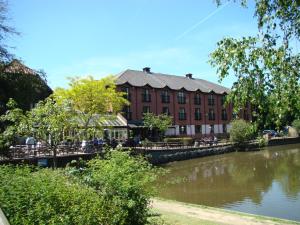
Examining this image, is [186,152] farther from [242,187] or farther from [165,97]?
[242,187]

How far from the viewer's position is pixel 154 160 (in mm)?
41156

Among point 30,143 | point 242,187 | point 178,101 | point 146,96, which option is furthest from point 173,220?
Result: point 178,101

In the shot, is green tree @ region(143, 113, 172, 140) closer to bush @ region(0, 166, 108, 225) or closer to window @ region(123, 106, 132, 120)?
window @ region(123, 106, 132, 120)

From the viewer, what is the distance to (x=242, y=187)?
80.5 feet

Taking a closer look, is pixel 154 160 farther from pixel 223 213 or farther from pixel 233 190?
pixel 223 213

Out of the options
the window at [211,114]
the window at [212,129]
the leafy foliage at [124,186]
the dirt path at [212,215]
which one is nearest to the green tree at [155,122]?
the window at [211,114]

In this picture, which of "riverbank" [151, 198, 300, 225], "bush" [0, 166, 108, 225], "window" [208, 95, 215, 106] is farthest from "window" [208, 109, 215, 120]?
"bush" [0, 166, 108, 225]

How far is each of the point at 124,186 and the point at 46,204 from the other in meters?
2.28

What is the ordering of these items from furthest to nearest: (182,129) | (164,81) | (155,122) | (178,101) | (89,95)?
(164,81), (178,101), (182,129), (155,122), (89,95)

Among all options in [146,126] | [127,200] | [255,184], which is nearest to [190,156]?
[146,126]

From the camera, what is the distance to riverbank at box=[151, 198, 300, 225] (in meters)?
11.7

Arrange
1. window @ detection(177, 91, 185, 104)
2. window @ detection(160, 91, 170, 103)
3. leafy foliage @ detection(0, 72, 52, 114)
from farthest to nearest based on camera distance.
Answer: window @ detection(177, 91, 185, 104), window @ detection(160, 91, 170, 103), leafy foliage @ detection(0, 72, 52, 114)

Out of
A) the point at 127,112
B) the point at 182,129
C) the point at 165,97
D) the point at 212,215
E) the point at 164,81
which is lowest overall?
the point at 212,215

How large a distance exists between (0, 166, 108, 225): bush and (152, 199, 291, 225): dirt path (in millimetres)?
5697
